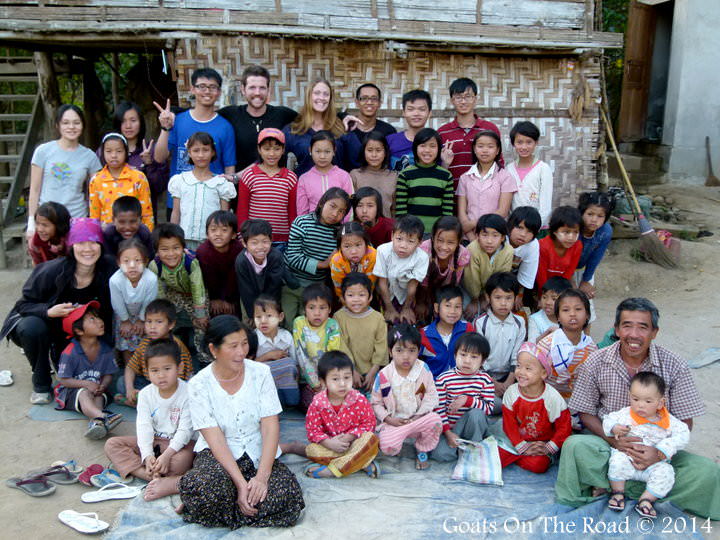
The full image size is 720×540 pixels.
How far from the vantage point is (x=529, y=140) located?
15.3 feet

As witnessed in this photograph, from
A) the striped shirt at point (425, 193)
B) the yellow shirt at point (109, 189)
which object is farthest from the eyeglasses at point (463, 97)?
the yellow shirt at point (109, 189)

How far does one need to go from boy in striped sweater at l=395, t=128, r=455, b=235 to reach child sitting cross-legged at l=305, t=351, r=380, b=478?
1.53m

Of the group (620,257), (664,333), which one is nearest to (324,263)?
(664,333)

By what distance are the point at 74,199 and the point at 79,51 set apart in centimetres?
392

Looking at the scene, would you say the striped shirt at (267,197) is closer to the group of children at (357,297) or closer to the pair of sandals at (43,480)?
the group of children at (357,297)

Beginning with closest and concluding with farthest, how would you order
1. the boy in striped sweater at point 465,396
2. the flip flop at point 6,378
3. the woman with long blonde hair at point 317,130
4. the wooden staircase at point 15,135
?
the boy in striped sweater at point 465,396 → the flip flop at point 6,378 → the woman with long blonde hair at point 317,130 → the wooden staircase at point 15,135

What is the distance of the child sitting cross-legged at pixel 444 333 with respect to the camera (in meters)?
3.96

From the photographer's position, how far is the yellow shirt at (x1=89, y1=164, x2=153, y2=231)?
14.9ft

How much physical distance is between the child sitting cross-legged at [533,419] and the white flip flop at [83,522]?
1961 millimetres

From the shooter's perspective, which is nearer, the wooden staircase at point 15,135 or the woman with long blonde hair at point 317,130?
the woman with long blonde hair at point 317,130

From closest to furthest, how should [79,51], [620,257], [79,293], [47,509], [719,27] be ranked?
[47,509]
[79,293]
[620,257]
[79,51]
[719,27]

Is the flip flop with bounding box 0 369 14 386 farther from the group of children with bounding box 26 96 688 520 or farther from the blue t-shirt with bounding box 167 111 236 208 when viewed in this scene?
the blue t-shirt with bounding box 167 111 236 208

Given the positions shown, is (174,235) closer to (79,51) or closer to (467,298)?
(467,298)

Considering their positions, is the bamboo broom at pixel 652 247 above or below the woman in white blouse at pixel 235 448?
above
